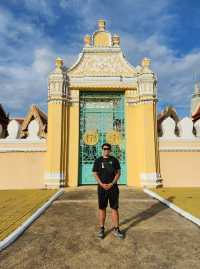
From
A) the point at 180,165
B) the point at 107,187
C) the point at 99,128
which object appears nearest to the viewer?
the point at 107,187

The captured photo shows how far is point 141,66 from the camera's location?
12047mm

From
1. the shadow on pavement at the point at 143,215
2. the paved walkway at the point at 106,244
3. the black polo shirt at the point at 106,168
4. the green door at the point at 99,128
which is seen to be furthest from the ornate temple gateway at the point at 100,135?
the black polo shirt at the point at 106,168

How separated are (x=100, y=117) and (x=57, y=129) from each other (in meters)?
2.35

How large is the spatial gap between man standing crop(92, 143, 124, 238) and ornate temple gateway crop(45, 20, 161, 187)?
6.34 m

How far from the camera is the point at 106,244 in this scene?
3.87 meters

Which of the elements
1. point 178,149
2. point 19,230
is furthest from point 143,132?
point 19,230

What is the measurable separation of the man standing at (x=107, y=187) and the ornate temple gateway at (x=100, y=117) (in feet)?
20.8

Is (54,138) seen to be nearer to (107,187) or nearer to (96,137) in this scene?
(96,137)

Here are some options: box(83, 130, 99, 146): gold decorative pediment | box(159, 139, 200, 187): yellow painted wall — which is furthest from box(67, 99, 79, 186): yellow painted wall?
box(159, 139, 200, 187): yellow painted wall

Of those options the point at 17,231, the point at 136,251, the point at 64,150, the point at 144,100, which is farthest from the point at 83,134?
the point at 136,251

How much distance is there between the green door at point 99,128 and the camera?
36.5 feet

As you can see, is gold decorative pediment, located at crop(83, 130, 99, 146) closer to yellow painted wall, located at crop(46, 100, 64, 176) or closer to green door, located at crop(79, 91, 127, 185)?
green door, located at crop(79, 91, 127, 185)

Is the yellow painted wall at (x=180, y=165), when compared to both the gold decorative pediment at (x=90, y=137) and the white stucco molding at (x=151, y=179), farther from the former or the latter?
the gold decorative pediment at (x=90, y=137)

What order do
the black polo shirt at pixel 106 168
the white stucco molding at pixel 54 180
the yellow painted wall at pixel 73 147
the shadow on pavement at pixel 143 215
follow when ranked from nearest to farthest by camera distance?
the black polo shirt at pixel 106 168
the shadow on pavement at pixel 143 215
the white stucco molding at pixel 54 180
the yellow painted wall at pixel 73 147
